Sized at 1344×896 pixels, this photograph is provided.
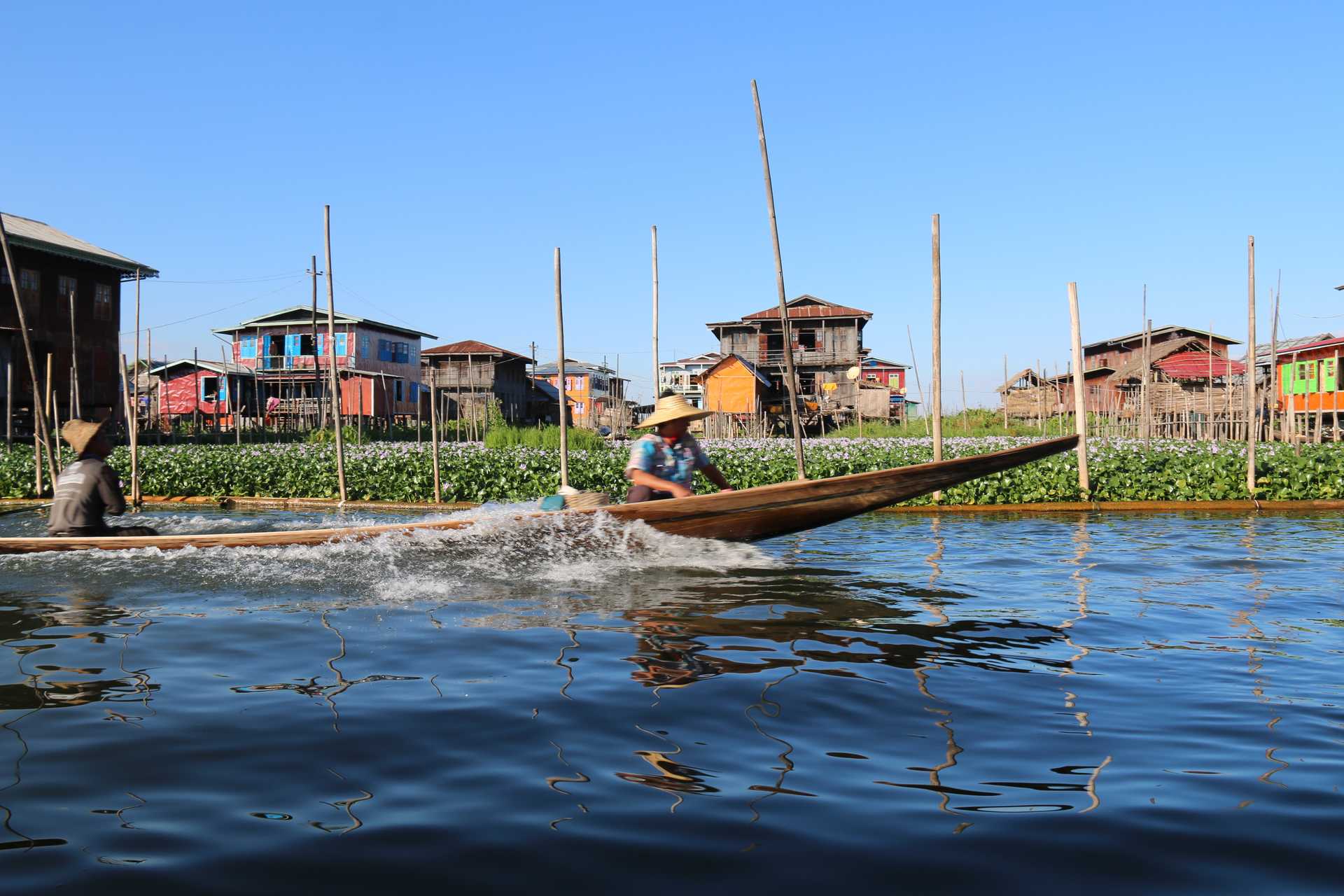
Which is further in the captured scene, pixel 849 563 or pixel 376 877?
pixel 849 563

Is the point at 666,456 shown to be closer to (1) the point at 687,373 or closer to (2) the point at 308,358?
(2) the point at 308,358

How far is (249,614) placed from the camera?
6.61 meters

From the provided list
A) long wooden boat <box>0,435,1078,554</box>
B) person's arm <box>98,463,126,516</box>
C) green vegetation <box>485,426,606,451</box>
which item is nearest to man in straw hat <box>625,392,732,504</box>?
long wooden boat <box>0,435,1078,554</box>

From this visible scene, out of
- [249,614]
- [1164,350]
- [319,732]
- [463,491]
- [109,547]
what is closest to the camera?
[319,732]

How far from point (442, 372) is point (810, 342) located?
18.0m

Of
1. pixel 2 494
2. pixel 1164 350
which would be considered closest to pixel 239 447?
pixel 2 494

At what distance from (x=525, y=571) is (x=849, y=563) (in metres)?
3.36

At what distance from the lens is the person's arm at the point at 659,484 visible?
8.55 meters

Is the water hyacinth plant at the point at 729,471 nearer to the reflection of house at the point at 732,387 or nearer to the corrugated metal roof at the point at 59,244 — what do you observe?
the corrugated metal roof at the point at 59,244

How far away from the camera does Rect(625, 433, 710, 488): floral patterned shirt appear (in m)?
8.78

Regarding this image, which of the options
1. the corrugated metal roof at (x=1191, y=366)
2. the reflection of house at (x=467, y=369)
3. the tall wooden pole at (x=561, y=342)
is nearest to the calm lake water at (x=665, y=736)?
the tall wooden pole at (x=561, y=342)

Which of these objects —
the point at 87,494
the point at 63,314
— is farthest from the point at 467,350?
the point at 87,494

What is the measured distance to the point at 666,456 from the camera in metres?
8.88

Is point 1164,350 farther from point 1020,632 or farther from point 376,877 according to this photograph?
point 376,877
